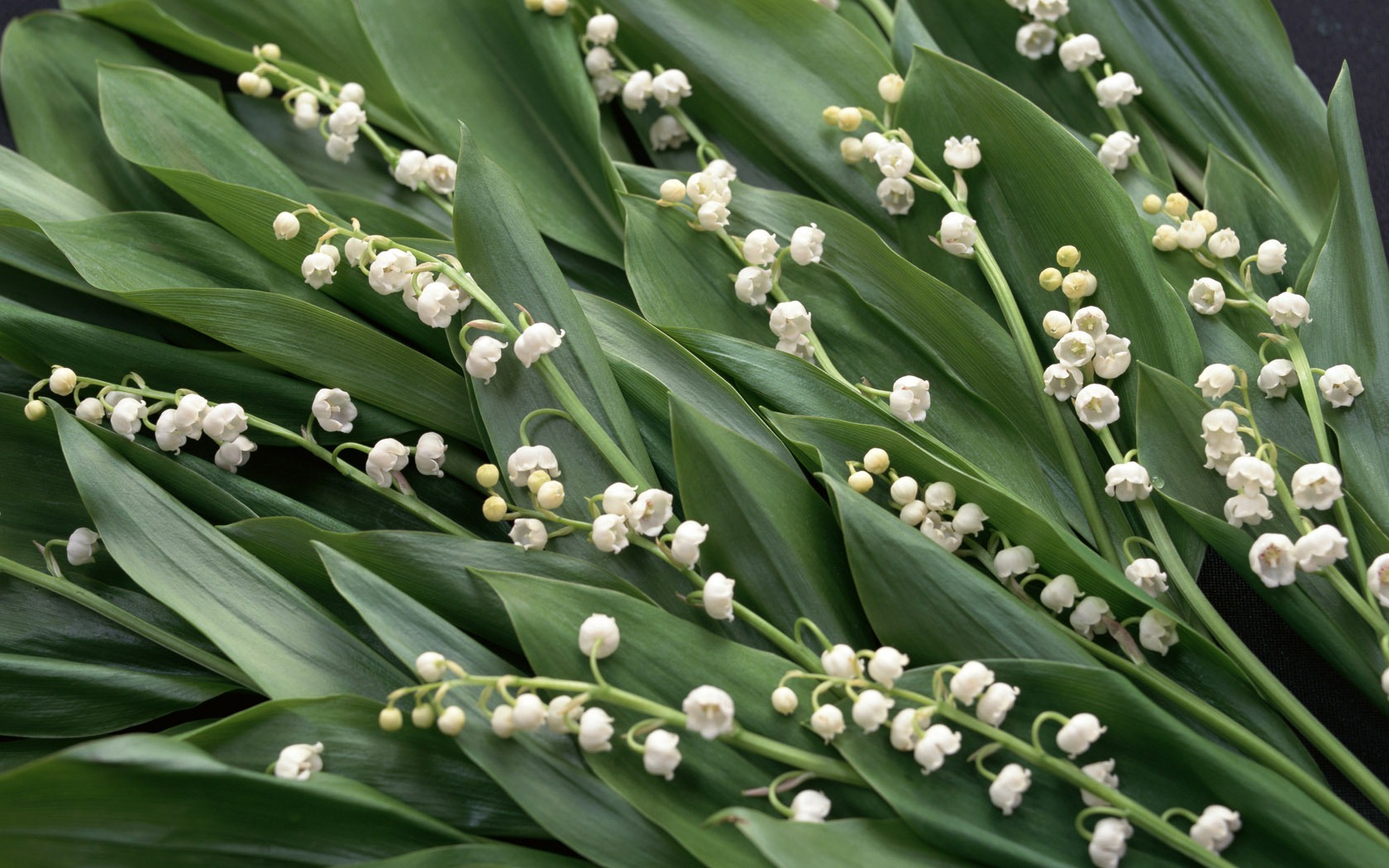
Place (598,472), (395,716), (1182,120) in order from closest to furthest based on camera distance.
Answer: (395,716), (598,472), (1182,120)

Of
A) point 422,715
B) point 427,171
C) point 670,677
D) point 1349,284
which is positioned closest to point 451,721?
point 422,715

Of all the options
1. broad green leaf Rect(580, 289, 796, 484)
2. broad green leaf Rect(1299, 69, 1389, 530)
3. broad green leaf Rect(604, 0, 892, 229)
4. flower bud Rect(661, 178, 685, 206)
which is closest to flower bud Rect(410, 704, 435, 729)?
broad green leaf Rect(580, 289, 796, 484)

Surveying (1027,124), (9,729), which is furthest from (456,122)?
(9,729)

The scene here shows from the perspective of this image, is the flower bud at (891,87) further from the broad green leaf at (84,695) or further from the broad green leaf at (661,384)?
the broad green leaf at (84,695)

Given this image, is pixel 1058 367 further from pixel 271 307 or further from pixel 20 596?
pixel 20 596

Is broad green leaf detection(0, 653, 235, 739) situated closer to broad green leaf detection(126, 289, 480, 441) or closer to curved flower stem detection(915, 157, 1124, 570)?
broad green leaf detection(126, 289, 480, 441)

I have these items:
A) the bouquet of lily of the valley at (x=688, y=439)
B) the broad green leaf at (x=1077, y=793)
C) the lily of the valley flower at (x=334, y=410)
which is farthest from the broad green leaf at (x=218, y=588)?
the broad green leaf at (x=1077, y=793)
